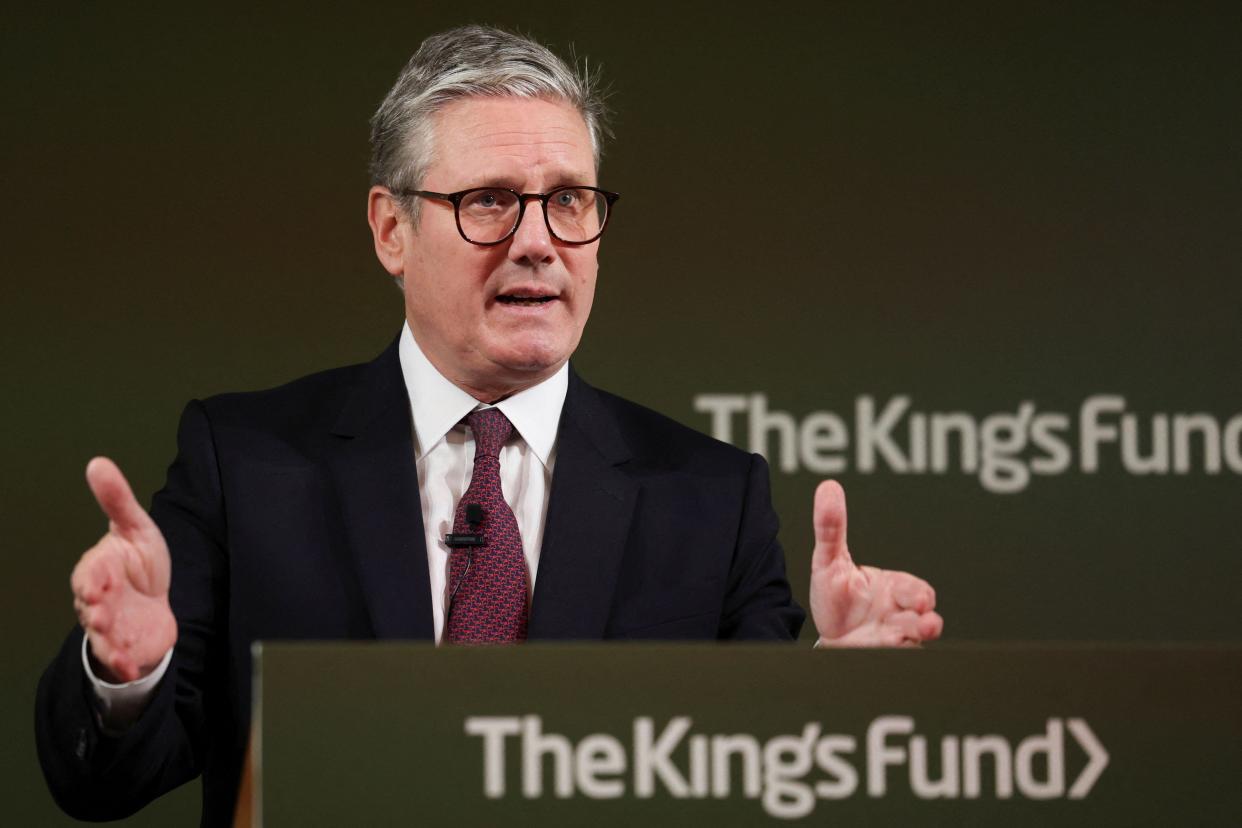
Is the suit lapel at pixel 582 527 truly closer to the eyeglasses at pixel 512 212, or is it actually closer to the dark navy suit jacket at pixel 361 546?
the dark navy suit jacket at pixel 361 546

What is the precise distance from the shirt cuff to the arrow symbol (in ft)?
2.99

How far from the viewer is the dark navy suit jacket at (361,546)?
1.91 meters

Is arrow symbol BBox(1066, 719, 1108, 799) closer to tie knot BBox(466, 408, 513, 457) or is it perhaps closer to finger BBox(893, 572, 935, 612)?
finger BBox(893, 572, 935, 612)

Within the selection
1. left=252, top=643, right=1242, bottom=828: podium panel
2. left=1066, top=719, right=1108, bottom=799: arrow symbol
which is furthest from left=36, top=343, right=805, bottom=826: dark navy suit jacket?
left=1066, top=719, right=1108, bottom=799: arrow symbol

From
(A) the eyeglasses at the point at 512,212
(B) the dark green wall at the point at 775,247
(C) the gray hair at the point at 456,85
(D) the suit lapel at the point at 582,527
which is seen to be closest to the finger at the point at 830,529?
(D) the suit lapel at the point at 582,527

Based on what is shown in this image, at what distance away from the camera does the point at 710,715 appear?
1.18 metres

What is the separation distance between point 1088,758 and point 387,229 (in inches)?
54.0

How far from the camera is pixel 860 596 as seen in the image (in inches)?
64.7

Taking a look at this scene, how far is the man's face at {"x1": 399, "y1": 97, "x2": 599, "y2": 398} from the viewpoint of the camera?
2057mm

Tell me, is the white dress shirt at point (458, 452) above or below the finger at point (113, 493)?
above

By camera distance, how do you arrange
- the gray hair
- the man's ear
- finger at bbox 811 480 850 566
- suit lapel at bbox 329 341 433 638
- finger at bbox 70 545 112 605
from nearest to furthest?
finger at bbox 70 545 112 605 < finger at bbox 811 480 850 566 < suit lapel at bbox 329 341 433 638 < the gray hair < the man's ear

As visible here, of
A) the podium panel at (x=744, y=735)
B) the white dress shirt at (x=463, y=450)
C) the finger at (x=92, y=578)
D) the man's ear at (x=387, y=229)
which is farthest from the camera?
the man's ear at (x=387, y=229)

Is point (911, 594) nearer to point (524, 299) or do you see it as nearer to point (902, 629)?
point (902, 629)

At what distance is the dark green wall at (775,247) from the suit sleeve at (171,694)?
2.70 feet
